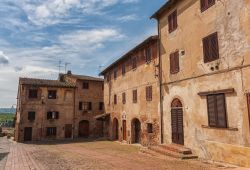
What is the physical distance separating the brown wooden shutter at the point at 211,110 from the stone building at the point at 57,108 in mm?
23744

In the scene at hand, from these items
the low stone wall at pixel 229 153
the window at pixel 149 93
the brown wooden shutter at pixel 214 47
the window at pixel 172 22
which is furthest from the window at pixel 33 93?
the brown wooden shutter at pixel 214 47

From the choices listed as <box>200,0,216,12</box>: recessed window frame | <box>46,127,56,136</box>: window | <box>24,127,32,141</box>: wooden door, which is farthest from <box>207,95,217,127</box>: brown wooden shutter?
<box>24,127,32,141</box>: wooden door

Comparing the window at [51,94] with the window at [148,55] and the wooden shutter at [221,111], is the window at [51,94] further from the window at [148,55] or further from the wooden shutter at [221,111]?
the wooden shutter at [221,111]

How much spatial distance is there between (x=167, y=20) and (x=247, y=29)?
287 inches

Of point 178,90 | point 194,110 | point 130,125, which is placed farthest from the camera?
point 130,125

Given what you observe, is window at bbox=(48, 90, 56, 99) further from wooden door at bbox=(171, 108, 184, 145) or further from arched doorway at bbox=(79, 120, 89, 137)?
wooden door at bbox=(171, 108, 184, 145)

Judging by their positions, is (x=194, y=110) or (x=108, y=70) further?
(x=108, y=70)

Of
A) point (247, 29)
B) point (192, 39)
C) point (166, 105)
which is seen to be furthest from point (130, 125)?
point (247, 29)

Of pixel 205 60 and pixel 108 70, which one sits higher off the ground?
pixel 108 70

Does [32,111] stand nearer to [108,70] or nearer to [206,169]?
[108,70]

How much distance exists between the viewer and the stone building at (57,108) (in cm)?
2970

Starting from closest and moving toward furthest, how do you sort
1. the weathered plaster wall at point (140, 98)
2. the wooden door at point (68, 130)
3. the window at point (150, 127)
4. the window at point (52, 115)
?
the weathered plaster wall at point (140, 98), the window at point (150, 127), the window at point (52, 115), the wooden door at point (68, 130)

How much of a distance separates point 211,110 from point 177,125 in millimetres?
3556

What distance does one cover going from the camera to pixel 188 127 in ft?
46.0
